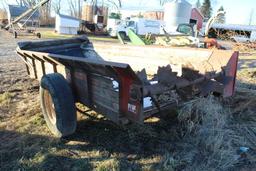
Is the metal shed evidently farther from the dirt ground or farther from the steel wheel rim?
the steel wheel rim

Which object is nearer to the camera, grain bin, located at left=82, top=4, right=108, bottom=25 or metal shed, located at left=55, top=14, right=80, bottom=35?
metal shed, located at left=55, top=14, right=80, bottom=35

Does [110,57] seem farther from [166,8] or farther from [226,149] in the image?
[166,8]

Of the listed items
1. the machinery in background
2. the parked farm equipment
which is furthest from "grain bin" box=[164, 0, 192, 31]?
the parked farm equipment

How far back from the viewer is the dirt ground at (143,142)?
324 centimetres

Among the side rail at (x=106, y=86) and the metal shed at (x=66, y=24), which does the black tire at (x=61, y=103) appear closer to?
the side rail at (x=106, y=86)

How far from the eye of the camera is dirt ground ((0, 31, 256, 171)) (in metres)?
→ 3.24

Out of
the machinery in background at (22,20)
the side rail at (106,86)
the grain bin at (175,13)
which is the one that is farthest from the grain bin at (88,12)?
the side rail at (106,86)

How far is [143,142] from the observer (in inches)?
147

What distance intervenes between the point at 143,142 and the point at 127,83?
3.85 feet

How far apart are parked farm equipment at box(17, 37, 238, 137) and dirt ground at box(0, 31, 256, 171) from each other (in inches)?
11.5

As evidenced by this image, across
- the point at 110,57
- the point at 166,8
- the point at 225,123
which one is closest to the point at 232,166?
the point at 225,123

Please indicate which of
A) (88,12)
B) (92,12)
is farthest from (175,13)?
(88,12)

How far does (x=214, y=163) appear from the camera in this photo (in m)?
3.28

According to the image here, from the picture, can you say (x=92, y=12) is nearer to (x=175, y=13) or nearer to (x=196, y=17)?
(x=175, y=13)
